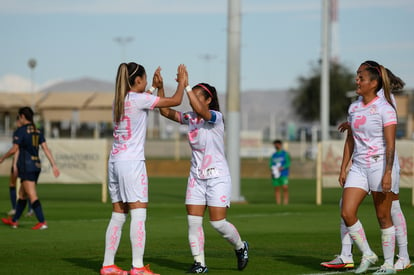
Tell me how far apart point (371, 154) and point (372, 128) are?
0.89 feet

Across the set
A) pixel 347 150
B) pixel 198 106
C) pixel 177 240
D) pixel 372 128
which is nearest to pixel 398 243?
pixel 347 150

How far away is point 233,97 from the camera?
84.4ft

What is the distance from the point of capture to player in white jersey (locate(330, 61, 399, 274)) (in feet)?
31.8

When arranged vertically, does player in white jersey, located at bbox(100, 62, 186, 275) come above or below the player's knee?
above

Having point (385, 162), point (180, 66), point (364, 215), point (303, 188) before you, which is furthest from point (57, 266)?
point (303, 188)

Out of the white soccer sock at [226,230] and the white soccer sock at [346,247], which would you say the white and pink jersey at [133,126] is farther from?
the white soccer sock at [346,247]

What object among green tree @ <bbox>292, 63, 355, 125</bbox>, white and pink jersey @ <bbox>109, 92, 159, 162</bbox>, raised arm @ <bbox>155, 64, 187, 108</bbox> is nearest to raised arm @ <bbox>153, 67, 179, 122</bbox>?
raised arm @ <bbox>155, 64, 187, 108</bbox>

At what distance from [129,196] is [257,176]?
3647cm

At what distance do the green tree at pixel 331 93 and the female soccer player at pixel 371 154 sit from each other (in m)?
84.0

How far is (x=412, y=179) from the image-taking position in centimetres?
2314

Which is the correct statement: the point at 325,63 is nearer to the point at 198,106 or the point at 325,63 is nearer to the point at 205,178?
the point at 205,178

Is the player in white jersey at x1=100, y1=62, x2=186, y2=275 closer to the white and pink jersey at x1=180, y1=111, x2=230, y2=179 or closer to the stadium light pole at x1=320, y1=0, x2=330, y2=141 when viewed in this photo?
the white and pink jersey at x1=180, y1=111, x2=230, y2=179

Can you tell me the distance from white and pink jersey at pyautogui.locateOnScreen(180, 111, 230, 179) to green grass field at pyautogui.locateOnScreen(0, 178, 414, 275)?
114cm

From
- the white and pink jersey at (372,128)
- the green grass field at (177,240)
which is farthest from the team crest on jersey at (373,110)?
the green grass field at (177,240)
